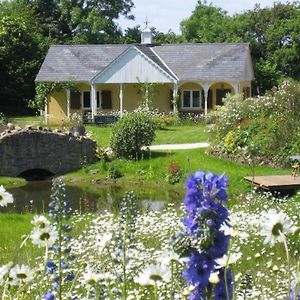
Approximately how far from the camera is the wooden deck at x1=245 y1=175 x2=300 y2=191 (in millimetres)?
19312

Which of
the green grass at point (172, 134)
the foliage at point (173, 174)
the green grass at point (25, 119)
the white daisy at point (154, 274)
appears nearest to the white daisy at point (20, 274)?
the white daisy at point (154, 274)

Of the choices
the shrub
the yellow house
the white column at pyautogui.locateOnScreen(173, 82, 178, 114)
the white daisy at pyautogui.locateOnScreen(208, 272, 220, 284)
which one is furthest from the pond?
the yellow house

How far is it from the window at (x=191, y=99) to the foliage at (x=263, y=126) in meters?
13.2

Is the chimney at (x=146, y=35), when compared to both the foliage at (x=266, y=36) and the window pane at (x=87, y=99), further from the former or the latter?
the foliage at (x=266, y=36)

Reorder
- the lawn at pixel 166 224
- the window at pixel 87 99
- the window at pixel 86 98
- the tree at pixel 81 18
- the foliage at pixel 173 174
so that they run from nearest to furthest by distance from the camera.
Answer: the lawn at pixel 166 224, the foliage at pixel 173 174, the window at pixel 87 99, the window at pixel 86 98, the tree at pixel 81 18

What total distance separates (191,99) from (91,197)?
20.9 m

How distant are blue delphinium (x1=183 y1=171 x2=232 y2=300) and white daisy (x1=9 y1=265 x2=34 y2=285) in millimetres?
1152

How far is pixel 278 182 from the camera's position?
19.7m

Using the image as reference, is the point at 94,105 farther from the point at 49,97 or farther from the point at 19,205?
the point at 19,205

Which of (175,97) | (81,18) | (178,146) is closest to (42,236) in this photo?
(178,146)

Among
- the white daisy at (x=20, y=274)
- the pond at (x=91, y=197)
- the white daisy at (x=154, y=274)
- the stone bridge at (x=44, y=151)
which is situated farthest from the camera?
the stone bridge at (x=44, y=151)

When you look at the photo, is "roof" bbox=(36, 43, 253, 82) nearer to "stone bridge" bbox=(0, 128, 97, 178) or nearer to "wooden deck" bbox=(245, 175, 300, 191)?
"stone bridge" bbox=(0, 128, 97, 178)

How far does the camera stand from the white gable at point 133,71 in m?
40.2

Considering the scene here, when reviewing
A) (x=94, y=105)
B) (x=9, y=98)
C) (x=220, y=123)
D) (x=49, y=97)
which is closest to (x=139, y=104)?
(x=94, y=105)
